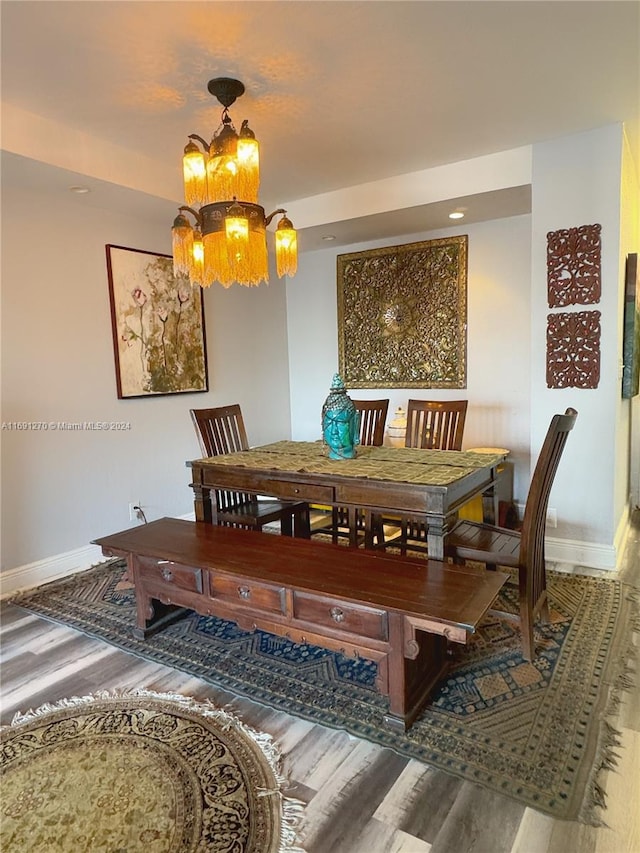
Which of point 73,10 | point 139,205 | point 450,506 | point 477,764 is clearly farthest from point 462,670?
point 139,205

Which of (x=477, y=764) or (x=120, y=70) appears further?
(x=120, y=70)

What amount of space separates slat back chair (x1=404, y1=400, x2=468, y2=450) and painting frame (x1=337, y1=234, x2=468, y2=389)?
1126 mm

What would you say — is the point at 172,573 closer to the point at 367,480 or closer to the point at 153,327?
the point at 367,480

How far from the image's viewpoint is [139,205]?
11.5 ft

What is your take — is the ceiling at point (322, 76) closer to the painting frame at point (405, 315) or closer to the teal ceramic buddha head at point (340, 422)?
the painting frame at point (405, 315)

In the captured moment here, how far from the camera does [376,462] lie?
2619mm

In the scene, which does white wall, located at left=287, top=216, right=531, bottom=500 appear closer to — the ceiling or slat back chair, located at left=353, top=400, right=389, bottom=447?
the ceiling

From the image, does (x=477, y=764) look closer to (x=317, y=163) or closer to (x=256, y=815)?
(x=256, y=815)

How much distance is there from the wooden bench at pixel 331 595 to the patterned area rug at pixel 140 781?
0.40 metres

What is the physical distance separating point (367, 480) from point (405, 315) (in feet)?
8.14

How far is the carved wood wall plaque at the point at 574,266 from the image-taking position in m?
3.04

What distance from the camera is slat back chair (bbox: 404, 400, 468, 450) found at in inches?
125

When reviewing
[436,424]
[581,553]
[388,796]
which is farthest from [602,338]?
[388,796]

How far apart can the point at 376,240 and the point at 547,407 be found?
217 cm
